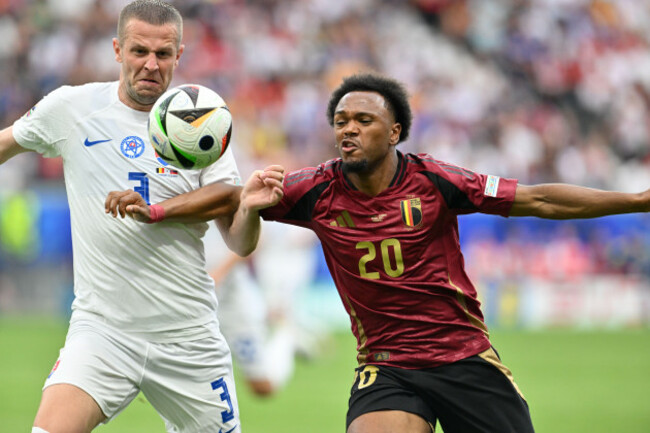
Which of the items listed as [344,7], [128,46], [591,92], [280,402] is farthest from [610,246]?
[128,46]

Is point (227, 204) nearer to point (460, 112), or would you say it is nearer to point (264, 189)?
point (264, 189)

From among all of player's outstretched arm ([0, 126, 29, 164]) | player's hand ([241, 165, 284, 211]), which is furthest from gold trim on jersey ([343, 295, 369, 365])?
player's outstretched arm ([0, 126, 29, 164])

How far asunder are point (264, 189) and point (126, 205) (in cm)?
73

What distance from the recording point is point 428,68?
72.3ft

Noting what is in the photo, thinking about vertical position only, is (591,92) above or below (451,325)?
above

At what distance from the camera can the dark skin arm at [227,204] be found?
477 cm

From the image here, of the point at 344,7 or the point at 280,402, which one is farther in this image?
the point at 344,7

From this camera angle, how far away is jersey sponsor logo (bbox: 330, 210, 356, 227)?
209 inches

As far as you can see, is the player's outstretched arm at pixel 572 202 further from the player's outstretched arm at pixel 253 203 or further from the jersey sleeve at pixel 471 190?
the player's outstretched arm at pixel 253 203

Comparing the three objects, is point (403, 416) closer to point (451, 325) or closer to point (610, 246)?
point (451, 325)

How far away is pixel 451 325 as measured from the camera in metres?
5.23

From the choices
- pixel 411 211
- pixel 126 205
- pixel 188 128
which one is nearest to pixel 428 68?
pixel 411 211

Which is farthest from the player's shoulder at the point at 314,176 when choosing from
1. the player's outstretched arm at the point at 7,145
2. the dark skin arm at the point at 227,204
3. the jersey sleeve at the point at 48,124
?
the player's outstretched arm at the point at 7,145

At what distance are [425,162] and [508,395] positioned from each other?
1377mm
